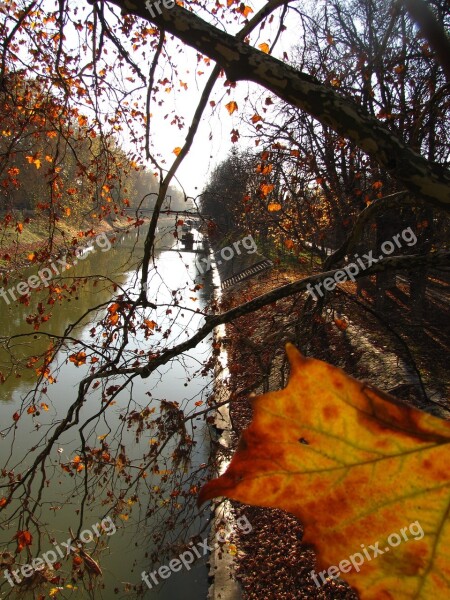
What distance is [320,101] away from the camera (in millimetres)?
1449

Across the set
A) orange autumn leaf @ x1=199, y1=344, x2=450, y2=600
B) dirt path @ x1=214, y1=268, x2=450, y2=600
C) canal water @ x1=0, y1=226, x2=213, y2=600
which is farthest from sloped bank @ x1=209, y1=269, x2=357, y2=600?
orange autumn leaf @ x1=199, y1=344, x2=450, y2=600

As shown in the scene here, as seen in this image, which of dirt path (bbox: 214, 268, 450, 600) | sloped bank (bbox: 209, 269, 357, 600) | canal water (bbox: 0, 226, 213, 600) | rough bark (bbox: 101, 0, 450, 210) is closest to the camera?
rough bark (bbox: 101, 0, 450, 210)

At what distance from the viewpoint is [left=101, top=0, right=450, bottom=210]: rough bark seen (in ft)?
4.65

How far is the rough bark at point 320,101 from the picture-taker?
1418 millimetres

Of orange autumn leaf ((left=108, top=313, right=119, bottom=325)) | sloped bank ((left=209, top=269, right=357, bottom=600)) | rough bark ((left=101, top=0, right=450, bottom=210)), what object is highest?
orange autumn leaf ((left=108, top=313, right=119, bottom=325))

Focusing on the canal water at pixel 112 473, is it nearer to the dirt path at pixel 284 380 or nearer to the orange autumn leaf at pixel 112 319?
the orange autumn leaf at pixel 112 319

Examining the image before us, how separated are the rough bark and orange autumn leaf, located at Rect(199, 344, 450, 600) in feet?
3.99

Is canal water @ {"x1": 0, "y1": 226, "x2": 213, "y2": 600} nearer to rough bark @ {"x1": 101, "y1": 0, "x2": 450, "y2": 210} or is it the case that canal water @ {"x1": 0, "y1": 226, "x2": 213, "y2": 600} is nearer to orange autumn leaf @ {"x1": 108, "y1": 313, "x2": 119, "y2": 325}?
orange autumn leaf @ {"x1": 108, "y1": 313, "x2": 119, "y2": 325}

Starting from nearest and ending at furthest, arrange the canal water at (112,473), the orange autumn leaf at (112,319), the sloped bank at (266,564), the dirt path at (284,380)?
the dirt path at (284,380), the orange autumn leaf at (112,319), the sloped bank at (266,564), the canal water at (112,473)

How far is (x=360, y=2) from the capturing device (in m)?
7.55

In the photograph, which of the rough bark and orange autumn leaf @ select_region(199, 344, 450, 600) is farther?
the rough bark

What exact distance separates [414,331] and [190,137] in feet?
27.8

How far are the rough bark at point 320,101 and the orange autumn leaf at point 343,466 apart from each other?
3.99 ft

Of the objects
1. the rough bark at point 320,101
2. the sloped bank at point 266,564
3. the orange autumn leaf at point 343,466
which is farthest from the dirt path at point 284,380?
the orange autumn leaf at point 343,466
